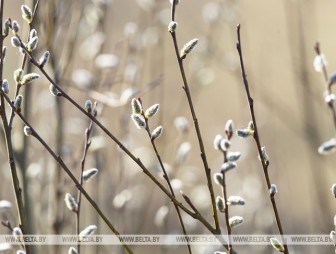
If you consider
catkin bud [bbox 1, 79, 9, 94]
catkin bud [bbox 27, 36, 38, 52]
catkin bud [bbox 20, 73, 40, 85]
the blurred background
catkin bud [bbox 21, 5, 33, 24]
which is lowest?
the blurred background

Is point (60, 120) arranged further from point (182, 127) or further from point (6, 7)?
point (6, 7)

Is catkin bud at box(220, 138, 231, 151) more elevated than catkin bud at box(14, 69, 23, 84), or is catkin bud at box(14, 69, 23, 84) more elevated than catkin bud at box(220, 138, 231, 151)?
catkin bud at box(14, 69, 23, 84)

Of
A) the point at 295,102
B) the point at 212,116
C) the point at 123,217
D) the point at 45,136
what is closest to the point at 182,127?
the point at 123,217

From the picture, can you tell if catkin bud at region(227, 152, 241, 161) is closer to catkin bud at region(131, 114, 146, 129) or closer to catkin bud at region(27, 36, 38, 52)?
catkin bud at region(131, 114, 146, 129)

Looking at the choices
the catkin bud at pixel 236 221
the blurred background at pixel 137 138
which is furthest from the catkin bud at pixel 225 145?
the blurred background at pixel 137 138

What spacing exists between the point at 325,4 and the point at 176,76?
286cm

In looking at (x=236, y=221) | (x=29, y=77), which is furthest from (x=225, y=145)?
(x=29, y=77)

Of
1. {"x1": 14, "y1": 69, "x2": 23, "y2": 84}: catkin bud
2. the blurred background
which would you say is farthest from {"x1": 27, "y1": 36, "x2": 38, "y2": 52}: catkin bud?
the blurred background

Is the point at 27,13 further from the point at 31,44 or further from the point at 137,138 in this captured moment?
Answer: the point at 137,138

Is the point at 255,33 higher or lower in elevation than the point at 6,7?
lower

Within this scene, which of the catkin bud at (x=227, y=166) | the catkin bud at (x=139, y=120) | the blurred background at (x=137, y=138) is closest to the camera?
the catkin bud at (x=227, y=166)

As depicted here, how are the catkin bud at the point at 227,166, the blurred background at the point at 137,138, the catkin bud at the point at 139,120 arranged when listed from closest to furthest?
the catkin bud at the point at 227,166 < the catkin bud at the point at 139,120 < the blurred background at the point at 137,138

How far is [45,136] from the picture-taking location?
11.8ft

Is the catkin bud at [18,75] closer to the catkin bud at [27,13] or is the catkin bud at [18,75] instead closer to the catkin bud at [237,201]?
the catkin bud at [27,13]
